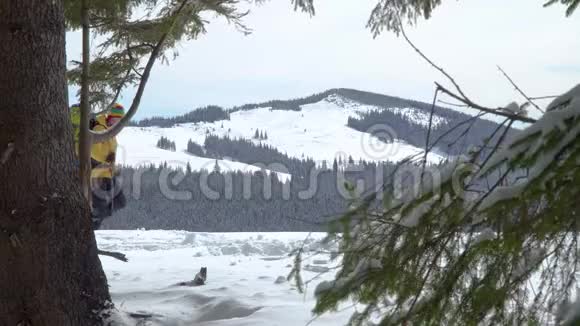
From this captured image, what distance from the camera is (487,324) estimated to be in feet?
4.38

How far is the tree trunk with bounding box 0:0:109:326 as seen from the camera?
3.03 meters

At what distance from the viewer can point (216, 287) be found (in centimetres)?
528

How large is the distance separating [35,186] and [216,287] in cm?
257

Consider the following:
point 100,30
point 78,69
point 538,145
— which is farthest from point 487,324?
point 78,69

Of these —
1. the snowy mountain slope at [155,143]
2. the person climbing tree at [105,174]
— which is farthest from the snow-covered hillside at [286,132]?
the person climbing tree at [105,174]

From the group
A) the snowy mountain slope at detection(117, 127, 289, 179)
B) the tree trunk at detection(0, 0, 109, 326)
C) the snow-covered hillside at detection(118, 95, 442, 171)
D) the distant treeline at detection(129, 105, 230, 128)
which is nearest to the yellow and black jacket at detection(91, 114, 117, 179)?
the tree trunk at detection(0, 0, 109, 326)

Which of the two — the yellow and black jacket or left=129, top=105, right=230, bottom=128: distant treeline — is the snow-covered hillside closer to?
left=129, top=105, right=230, bottom=128: distant treeline

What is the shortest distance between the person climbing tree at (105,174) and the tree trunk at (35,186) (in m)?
2.67

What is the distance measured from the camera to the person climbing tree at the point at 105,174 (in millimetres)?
5891

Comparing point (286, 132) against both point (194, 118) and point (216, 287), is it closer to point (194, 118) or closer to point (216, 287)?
point (194, 118)

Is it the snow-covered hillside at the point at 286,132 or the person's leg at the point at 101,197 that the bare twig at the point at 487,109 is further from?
the snow-covered hillside at the point at 286,132

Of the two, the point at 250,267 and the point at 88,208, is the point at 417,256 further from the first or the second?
the point at 250,267

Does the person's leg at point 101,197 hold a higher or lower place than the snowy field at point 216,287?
higher

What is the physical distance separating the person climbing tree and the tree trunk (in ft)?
8.75
